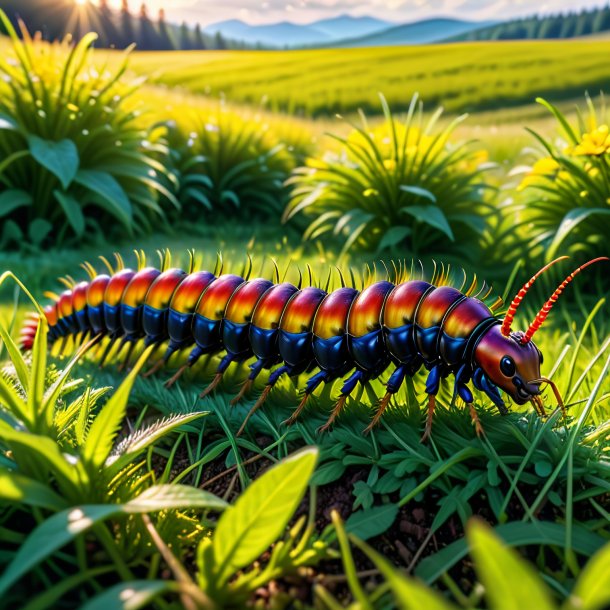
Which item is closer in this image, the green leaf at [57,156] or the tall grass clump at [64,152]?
the green leaf at [57,156]

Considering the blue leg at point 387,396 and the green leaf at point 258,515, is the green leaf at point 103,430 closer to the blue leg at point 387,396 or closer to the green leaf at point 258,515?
the green leaf at point 258,515

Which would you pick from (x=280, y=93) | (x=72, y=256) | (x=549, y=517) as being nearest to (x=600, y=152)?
(x=549, y=517)

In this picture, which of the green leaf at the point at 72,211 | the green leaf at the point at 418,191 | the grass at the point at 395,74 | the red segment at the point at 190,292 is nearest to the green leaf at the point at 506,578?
the red segment at the point at 190,292

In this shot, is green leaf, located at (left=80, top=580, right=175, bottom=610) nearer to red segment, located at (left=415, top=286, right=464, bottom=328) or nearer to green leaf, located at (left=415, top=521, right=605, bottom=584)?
green leaf, located at (left=415, top=521, right=605, bottom=584)

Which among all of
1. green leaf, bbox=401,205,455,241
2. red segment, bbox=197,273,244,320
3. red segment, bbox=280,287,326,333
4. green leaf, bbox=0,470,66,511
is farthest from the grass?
green leaf, bbox=0,470,66,511

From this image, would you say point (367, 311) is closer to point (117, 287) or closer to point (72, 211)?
point (117, 287)

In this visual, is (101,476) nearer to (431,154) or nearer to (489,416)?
(489,416)
